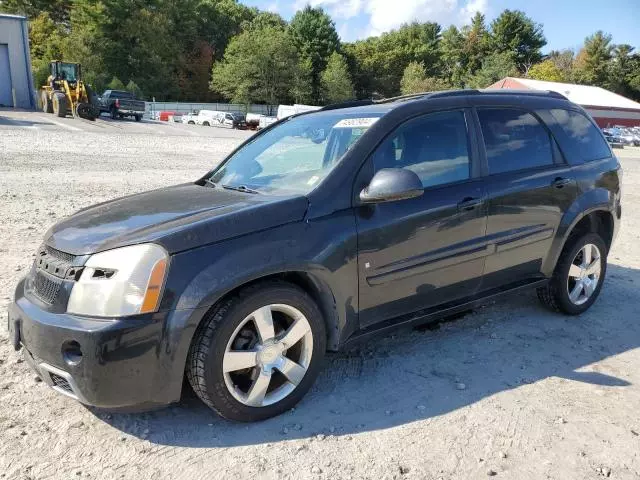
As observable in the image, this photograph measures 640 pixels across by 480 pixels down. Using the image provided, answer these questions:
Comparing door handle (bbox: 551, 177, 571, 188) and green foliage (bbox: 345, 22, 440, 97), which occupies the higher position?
green foliage (bbox: 345, 22, 440, 97)

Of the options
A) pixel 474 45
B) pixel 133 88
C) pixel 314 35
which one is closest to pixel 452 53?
pixel 474 45

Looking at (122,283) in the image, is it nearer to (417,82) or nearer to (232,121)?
(232,121)

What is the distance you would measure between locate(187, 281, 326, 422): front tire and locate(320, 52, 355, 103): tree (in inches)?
2654

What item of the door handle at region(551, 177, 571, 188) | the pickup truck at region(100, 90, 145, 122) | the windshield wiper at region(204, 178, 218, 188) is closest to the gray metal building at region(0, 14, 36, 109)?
the pickup truck at region(100, 90, 145, 122)

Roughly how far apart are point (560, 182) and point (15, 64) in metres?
40.0

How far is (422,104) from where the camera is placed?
3.69m

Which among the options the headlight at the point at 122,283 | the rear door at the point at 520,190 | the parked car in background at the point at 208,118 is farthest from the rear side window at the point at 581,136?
the parked car in background at the point at 208,118

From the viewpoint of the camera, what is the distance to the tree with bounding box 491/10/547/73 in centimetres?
8956

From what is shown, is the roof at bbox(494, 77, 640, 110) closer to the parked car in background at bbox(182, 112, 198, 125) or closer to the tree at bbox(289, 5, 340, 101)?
the tree at bbox(289, 5, 340, 101)

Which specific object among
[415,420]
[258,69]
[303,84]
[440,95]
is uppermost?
[258,69]

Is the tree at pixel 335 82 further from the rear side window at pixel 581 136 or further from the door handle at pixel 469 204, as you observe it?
the door handle at pixel 469 204

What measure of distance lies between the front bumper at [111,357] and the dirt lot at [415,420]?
1.01ft

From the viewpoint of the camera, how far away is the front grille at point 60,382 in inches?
104

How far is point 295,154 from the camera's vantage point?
378 cm
